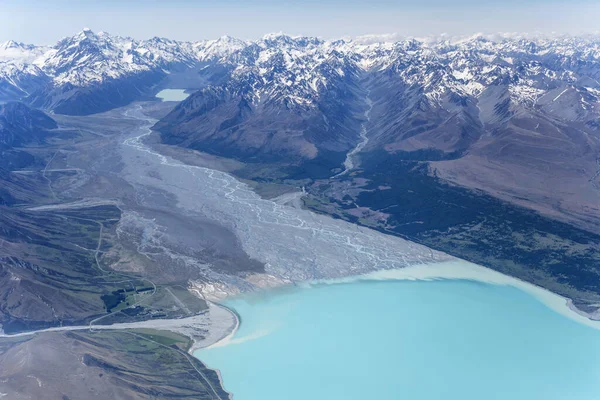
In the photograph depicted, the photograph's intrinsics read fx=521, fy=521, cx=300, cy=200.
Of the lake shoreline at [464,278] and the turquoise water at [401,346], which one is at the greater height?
the lake shoreline at [464,278]

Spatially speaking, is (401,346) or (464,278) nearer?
(401,346)

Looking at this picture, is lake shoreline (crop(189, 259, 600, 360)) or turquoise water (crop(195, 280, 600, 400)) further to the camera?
lake shoreline (crop(189, 259, 600, 360))

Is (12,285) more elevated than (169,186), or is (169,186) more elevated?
(169,186)

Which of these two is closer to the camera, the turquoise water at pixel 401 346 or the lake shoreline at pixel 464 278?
the turquoise water at pixel 401 346

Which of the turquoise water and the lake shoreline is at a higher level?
the lake shoreline

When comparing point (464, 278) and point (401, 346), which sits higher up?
point (464, 278)

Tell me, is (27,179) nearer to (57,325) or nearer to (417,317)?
(57,325)

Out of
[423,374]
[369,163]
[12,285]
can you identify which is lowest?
[423,374]

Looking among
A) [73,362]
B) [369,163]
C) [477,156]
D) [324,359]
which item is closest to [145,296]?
[73,362]
